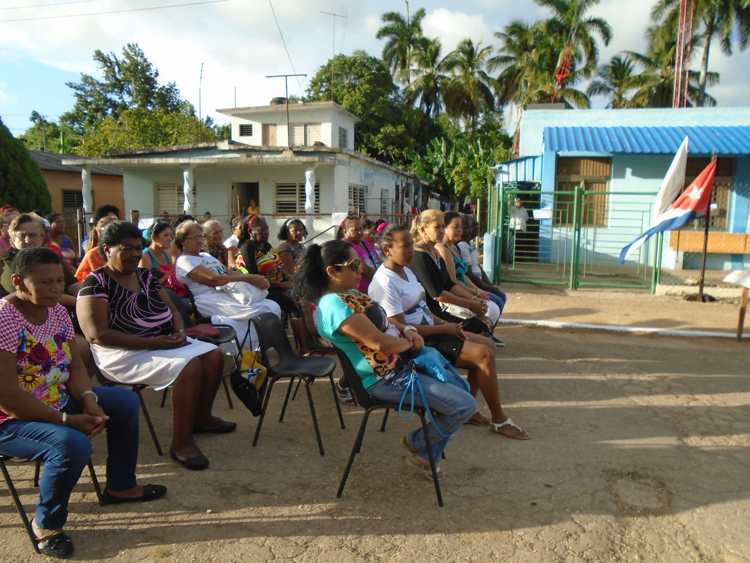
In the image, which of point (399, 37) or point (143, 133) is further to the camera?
point (399, 37)

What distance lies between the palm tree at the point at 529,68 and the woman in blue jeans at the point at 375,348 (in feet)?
97.3

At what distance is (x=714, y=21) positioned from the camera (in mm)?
28750

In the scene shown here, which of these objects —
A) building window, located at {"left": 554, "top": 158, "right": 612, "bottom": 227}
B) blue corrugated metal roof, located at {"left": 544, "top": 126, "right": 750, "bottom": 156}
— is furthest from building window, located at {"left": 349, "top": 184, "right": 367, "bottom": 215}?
blue corrugated metal roof, located at {"left": 544, "top": 126, "right": 750, "bottom": 156}

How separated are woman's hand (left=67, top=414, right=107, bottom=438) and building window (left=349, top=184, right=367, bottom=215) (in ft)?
55.3

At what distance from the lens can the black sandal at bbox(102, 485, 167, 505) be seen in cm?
314

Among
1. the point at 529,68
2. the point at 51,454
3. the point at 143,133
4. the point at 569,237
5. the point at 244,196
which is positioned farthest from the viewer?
→ the point at 529,68

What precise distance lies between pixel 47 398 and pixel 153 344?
2.51 ft

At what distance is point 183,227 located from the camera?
16.9 feet

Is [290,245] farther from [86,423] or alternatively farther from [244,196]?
[244,196]

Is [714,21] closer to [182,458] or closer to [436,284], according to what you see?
[436,284]

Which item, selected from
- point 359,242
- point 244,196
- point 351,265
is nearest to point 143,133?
point 244,196

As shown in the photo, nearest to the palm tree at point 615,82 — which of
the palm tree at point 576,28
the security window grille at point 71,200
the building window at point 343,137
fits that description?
the palm tree at point 576,28

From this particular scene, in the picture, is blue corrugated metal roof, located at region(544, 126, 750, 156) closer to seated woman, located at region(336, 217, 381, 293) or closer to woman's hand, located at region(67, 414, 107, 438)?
seated woman, located at region(336, 217, 381, 293)

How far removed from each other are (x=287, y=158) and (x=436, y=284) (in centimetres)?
1234
